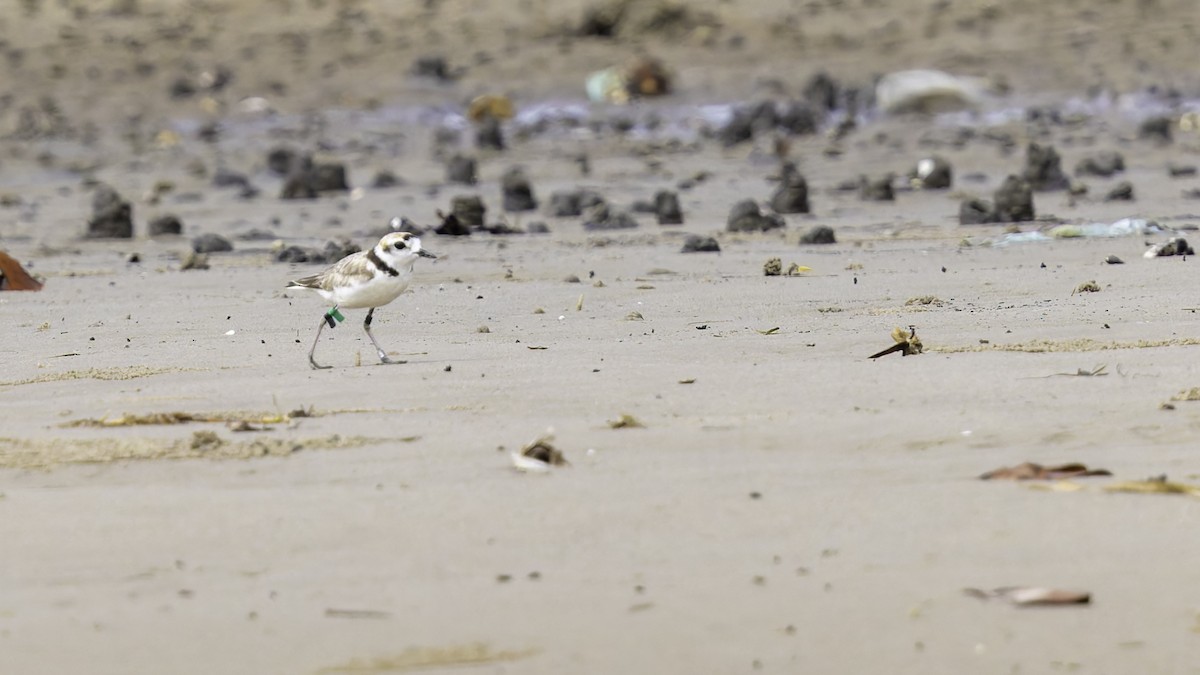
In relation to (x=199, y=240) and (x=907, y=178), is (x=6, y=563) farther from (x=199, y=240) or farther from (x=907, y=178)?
(x=907, y=178)

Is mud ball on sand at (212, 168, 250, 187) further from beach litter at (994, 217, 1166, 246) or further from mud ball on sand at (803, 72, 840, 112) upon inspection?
beach litter at (994, 217, 1166, 246)

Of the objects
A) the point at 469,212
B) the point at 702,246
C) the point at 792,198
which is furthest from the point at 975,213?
the point at 469,212

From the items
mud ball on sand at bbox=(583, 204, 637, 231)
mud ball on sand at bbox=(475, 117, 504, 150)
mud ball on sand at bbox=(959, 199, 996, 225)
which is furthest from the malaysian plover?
mud ball on sand at bbox=(475, 117, 504, 150)

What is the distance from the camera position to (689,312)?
847cm

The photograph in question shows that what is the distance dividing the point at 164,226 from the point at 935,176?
6.15 m

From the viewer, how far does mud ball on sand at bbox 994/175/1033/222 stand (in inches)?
487

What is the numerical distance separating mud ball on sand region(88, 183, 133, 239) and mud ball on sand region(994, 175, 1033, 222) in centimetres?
607

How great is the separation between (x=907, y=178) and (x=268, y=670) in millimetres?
13259

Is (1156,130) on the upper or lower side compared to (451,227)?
lower

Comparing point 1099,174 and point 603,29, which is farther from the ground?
point 603,29

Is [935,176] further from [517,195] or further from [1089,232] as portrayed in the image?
[1089,232]

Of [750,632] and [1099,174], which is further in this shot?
[1099,174]

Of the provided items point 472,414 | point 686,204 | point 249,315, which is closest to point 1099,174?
point 686,204

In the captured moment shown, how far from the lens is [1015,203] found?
40.6 feet
